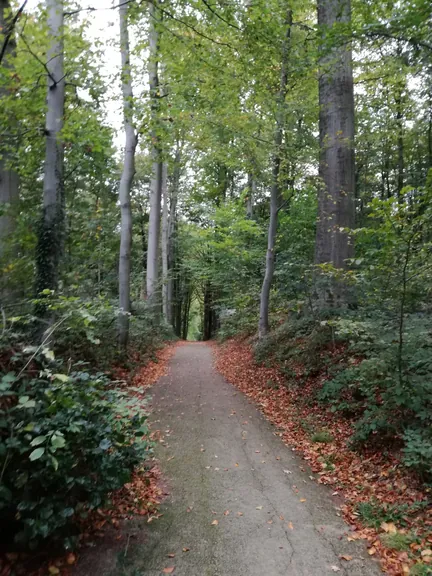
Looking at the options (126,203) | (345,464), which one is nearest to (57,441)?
(345,464)

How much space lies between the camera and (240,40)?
24.4 feet

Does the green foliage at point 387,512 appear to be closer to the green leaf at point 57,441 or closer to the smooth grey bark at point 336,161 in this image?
the green leaf at point 57,441

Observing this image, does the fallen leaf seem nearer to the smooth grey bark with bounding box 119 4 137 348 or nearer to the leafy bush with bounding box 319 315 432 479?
the leafy bush with bounding box 319 315 432 479

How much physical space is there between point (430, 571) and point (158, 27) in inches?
341

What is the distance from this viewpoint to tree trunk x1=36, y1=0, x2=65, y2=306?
638cm

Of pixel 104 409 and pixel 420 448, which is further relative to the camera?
pixel 420 448

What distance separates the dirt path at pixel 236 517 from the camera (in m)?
3.05

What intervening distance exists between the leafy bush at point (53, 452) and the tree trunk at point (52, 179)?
345cm

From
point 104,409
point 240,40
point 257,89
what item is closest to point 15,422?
point 104,409

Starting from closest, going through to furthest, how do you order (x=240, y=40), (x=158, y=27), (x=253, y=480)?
(x=253, y=480) → (x=158, y=27) → (x=240, y=40)

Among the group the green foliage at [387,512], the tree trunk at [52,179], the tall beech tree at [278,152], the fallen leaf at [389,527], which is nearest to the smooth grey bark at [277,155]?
the tall beech tree at [278,152]

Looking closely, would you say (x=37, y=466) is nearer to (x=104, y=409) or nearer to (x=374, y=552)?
(x=104, y=409)

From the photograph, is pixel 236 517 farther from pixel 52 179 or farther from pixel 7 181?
pixel 7 181

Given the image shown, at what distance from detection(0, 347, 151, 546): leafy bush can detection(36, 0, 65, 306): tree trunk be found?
3446 millimetres
